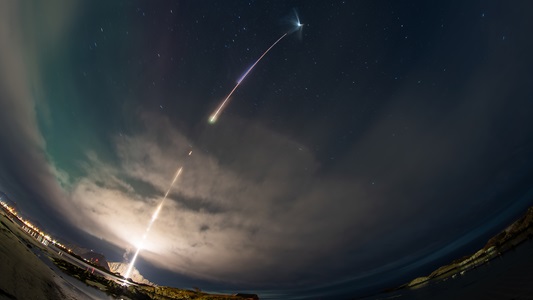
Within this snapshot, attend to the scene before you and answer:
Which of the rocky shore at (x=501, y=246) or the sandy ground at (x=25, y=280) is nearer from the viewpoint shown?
the sandy ground at (x=25, y=280)

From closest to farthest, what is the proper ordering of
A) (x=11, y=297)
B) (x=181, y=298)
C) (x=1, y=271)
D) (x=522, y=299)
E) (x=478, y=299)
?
(x=11, y=297), (x=1, y=271), (x=522, y=299), (x=478, y=299), (x=181, y=298)

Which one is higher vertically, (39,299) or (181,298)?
(39,299)

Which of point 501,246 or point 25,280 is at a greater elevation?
point 501,246

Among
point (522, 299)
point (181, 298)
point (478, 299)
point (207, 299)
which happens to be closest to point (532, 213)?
point (478, 299)

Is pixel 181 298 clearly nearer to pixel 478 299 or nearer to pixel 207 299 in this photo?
pixel 207 299

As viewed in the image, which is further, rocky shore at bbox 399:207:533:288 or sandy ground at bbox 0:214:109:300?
rocky shore at bbox 399:207:533:288

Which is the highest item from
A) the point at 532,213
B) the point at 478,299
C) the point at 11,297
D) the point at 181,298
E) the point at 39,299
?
the point at 532,213

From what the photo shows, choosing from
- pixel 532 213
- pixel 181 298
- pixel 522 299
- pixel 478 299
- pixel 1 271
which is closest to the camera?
pixel 1 271

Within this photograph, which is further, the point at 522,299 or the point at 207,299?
the point at 207,299

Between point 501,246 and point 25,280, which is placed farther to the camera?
point 501,246

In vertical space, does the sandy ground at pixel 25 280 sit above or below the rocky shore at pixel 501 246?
below

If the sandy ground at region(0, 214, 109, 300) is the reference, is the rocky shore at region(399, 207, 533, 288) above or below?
above
